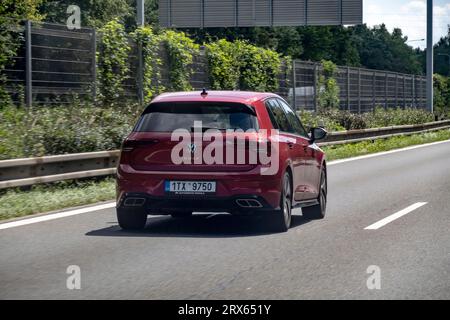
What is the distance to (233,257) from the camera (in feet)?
29.7

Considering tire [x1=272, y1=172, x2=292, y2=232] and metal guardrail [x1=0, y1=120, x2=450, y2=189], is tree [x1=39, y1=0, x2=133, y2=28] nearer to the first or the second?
metal guardrail [x1=0, y1=120, x2=450, y2=189]

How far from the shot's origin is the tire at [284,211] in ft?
35.6

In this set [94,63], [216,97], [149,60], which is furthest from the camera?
[149,60]

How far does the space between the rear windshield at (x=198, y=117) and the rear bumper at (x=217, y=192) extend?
0.52m

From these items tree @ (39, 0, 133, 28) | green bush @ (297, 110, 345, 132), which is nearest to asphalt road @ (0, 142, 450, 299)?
green bush @ (297, 110, 345, 132)

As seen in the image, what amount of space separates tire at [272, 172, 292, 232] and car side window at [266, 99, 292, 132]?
63 cm

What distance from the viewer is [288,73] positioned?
33.6 meters

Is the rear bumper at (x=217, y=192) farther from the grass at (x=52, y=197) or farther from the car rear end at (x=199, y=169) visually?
the grass at (x=52, y=197)

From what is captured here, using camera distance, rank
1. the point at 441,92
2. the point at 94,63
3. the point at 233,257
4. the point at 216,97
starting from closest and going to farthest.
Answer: the point at 233,257, the point at 216,97, the point at 94,63, the point at 441,92

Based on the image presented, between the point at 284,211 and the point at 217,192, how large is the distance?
886 millimetres

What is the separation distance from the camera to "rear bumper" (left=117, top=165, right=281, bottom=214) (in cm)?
1049

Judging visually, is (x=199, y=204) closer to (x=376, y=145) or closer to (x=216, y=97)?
(x=216, y=97)

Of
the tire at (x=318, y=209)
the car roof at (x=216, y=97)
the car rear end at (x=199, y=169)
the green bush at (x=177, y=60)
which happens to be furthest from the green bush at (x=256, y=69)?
the car rear end at (x=199, y=169)

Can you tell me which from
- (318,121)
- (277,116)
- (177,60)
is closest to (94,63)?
(177,60)
